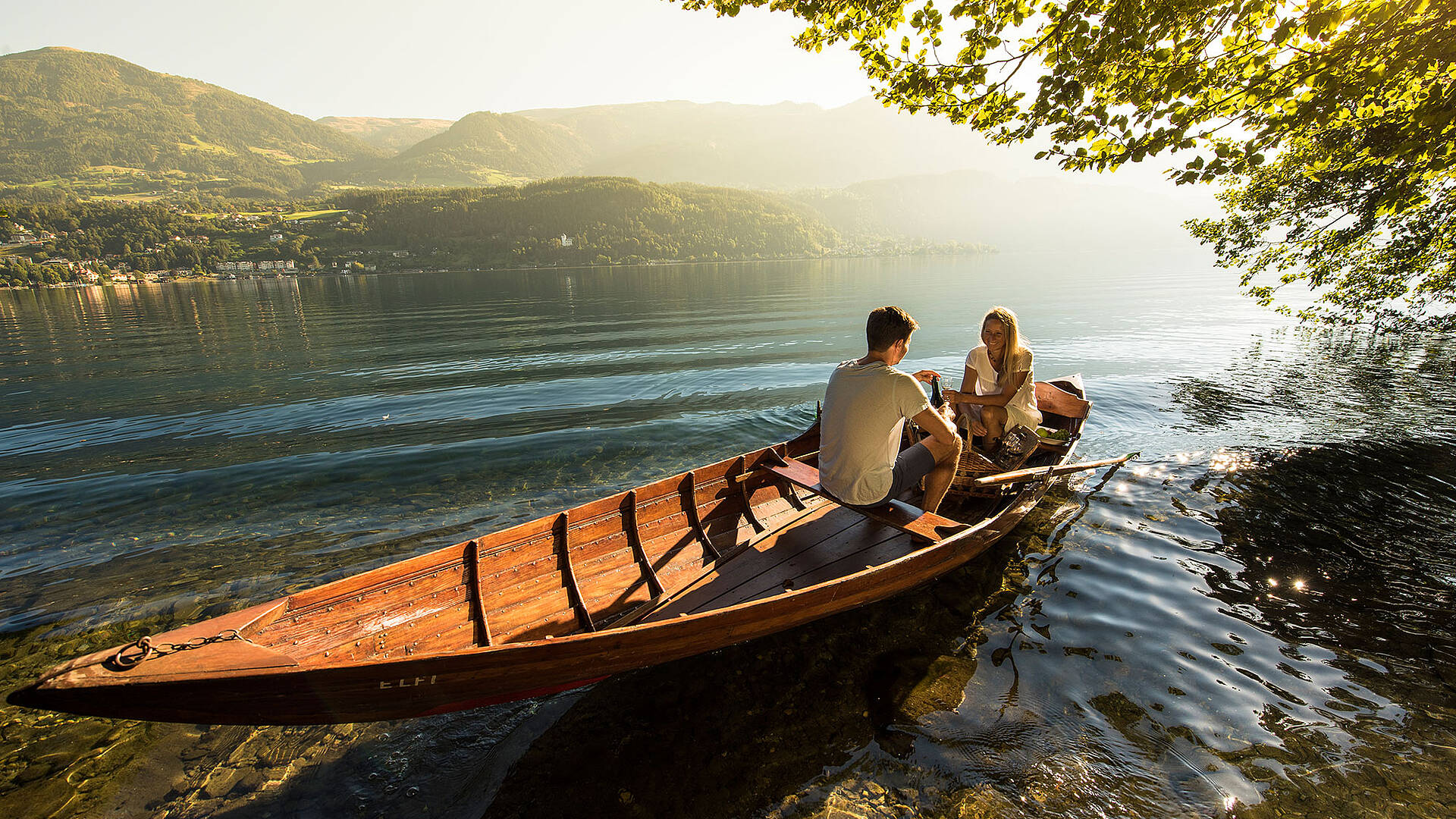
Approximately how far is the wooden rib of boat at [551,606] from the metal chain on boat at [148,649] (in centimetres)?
1

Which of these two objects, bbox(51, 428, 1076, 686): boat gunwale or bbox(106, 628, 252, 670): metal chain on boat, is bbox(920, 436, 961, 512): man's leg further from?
bbox(106, 628, 252, 670): metal chain on boat

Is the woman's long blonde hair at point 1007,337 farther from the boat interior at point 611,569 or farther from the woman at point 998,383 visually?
the boat interior at point 611,569

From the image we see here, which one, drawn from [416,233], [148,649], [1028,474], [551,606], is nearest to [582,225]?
[416,233]

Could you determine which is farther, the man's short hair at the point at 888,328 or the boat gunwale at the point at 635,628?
the man's short hair at the point at 888,328

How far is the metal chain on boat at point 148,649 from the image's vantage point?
12.2 ft

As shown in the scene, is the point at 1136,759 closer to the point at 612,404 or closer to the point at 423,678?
the point at 423,678

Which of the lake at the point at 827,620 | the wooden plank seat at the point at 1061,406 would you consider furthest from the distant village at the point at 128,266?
the wooden plank seat at the point at 1061,406

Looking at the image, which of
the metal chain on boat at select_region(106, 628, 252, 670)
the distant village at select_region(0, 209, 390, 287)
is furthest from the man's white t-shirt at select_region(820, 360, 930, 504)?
the distant village at select_region(0, 209, 390, 287)

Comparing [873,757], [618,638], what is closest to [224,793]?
[618,638]

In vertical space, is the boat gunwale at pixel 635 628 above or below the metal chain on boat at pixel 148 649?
below

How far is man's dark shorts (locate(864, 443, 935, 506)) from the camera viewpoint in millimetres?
7113

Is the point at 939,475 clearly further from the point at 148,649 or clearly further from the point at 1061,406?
the point at 148,649

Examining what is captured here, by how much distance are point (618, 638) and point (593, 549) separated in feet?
7.00

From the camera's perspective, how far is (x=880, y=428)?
6254 mm
